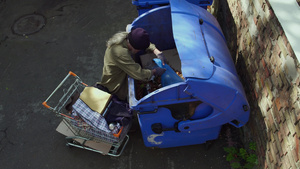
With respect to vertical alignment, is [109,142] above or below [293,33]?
below

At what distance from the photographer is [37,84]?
4.95 meters

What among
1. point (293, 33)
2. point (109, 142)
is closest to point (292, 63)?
point (293, 33)

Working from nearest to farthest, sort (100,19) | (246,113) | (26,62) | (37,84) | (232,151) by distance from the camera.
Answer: (246,113) < (232,151) < (37,84) < (26,62) < (100,19)

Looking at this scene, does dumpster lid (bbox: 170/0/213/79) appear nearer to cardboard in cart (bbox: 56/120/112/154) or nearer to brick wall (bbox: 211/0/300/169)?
brick wall (bbox: 211/0/300/169)

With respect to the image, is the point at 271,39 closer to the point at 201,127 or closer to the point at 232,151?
the point at 201,127

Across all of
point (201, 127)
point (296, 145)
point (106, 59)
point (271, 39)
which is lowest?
point (201, 127)

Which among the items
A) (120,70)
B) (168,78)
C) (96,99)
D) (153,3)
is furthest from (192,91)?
(153,3)

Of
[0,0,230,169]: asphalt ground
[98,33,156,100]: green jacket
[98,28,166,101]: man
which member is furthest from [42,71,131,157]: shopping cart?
[98,28,166,101]: man

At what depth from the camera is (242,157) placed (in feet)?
11.8

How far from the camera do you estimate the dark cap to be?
10.0 ft

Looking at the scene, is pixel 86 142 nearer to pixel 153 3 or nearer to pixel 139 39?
pixel 139 39

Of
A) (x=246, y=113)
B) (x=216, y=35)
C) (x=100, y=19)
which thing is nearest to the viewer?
(x=246, y=113)

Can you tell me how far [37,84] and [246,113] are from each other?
12.8 ft

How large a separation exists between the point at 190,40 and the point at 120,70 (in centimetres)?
104
